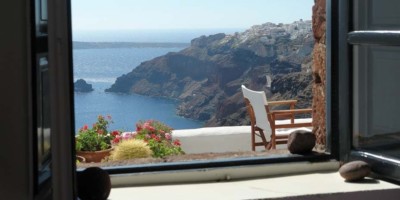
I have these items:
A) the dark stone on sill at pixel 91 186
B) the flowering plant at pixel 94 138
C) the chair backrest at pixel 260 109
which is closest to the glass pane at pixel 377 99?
the dark stone on sill at pixel 91 186

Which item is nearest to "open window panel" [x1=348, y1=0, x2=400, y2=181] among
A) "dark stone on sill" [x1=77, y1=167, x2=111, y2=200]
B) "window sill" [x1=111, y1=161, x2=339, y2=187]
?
"window sill" [x1=111, y1=161, x2=339, y2=187]

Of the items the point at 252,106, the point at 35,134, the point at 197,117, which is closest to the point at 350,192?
the point at 35,134

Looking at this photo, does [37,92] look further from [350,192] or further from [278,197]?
[350,192]

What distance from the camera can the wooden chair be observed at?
582 cm

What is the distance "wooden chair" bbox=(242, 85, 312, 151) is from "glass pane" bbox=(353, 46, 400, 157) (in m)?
3.24

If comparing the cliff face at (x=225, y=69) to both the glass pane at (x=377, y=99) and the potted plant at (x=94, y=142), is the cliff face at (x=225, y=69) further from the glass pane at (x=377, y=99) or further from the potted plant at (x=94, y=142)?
the glass pane at (x=377, y=99)

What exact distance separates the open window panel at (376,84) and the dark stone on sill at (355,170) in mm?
38

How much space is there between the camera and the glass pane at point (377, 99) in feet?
7.39

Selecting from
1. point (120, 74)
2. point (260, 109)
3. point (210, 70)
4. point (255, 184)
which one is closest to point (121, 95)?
point (120, 74)

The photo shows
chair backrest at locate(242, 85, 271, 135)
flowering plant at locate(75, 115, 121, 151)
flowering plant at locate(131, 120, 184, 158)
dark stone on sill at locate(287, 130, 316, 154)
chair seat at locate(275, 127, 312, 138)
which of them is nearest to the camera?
dark stone on sill at locate(287, 130, 316, 154)

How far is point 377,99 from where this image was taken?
92.4 inches

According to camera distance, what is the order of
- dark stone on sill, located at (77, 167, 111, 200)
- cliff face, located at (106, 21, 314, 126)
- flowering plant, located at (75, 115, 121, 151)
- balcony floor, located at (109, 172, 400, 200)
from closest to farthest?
dark stone on sill, located at (77, 167, 111, 200), balcony floor, located at (109, 172, 400, 200), flowering plant, located at (75, 115, 121, 151), cliff face, located at (106, 21, 314, 126)

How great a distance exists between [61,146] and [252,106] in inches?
189

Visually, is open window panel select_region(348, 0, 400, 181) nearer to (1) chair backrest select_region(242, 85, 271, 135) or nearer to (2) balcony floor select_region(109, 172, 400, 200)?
(2) balcony floor select_region(109, 172, 400, 200)
